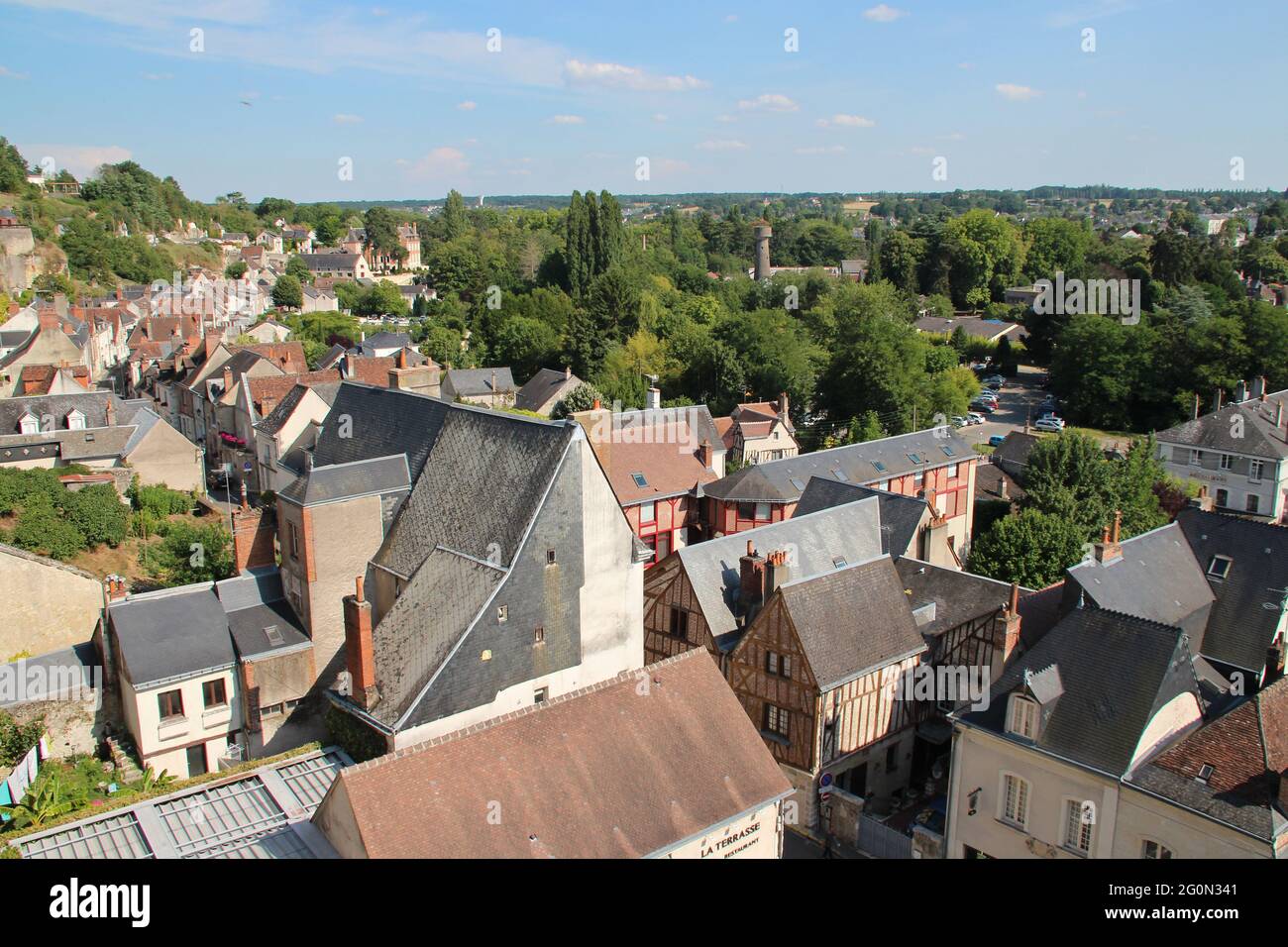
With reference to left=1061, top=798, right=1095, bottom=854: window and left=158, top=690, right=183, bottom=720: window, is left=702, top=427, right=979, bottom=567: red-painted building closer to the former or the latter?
left=1061, top=798, right=1095, bottom=854: window

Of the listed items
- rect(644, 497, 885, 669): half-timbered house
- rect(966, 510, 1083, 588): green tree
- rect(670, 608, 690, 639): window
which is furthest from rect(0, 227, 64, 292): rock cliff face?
rect(966, 510, 1083, 588): green tree

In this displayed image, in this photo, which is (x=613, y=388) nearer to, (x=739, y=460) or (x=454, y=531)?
(x=739, y=460)

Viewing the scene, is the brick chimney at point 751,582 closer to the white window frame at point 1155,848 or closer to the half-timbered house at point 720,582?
the half-timbered house at point 720,582

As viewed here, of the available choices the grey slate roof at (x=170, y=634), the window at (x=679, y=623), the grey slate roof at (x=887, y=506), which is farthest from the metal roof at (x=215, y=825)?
the grey slate roof at (x=887, y=506)

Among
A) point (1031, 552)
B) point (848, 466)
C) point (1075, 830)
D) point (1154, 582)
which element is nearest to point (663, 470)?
point (848, 466)

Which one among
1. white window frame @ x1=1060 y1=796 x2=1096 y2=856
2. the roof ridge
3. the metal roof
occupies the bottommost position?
white window frame @ x1=1060 y1=796 x2=1096 y2=856
